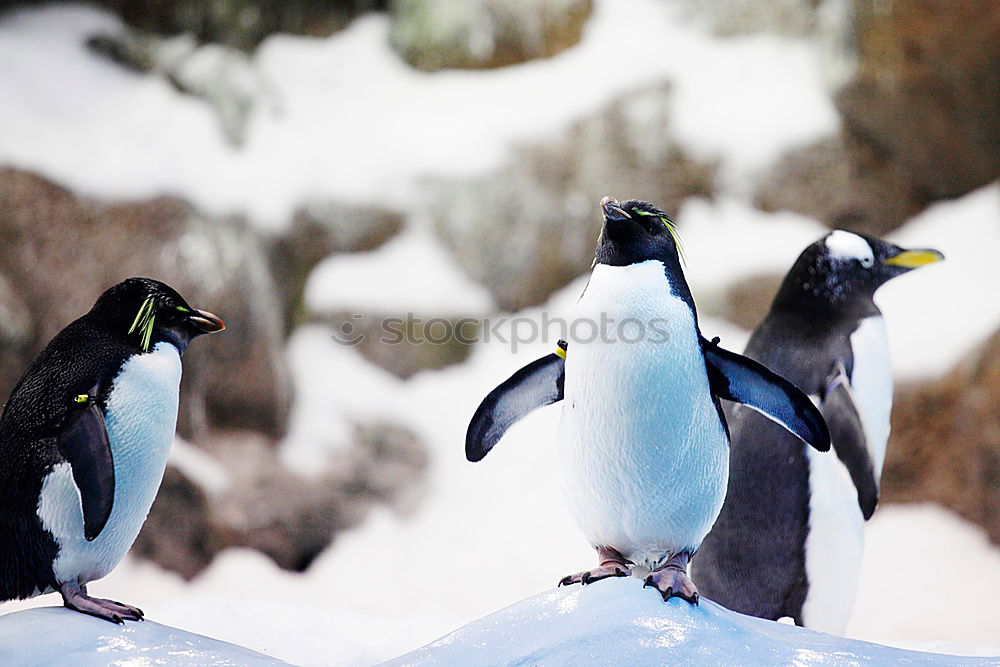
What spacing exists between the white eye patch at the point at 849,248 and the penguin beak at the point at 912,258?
0.06 meters

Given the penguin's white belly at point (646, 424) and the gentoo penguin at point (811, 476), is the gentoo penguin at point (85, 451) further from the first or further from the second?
the gentoo penguin at point (811, 476)

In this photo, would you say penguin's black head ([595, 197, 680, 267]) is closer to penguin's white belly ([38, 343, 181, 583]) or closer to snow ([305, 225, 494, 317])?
penguin's white belly ([38, 343, 181, 583])

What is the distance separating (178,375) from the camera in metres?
1.53

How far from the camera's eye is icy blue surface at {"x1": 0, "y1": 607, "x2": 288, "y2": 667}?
125cm

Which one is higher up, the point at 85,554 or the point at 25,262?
the point at 25,262

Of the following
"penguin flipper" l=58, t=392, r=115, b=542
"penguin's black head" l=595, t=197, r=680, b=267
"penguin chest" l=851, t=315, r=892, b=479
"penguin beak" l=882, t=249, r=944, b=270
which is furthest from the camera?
"penguin beak" l=882, t=249, r=944, b=270

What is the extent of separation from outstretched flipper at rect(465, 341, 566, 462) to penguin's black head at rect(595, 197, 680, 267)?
0.21 meters

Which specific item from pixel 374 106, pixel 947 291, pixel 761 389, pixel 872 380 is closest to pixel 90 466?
pixel 761 389

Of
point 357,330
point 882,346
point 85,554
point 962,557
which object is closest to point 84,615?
point 85,554

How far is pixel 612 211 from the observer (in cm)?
145

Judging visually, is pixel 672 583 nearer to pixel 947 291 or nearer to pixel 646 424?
pixel 646 424

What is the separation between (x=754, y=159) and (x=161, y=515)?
104 inches

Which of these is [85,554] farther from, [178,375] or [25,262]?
[25,262]

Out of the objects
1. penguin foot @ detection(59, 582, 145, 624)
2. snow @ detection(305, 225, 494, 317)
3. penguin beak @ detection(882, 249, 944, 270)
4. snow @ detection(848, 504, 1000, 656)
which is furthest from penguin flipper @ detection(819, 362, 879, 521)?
snow @ detection(305, 225, 494, 317)
